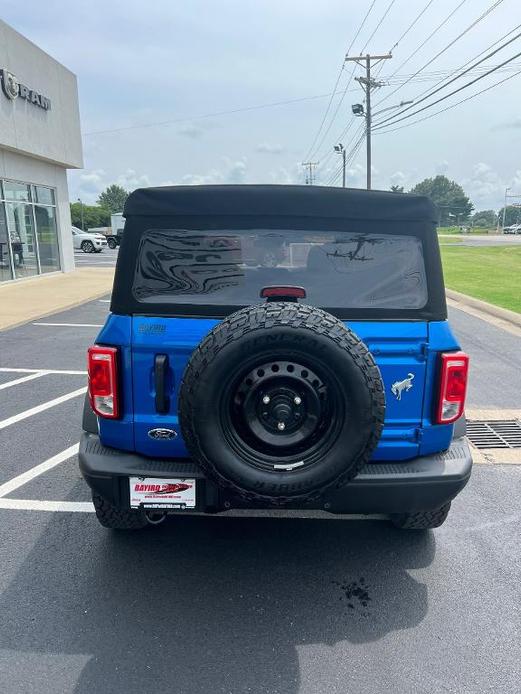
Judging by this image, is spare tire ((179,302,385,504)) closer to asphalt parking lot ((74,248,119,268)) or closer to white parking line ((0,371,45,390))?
white parking line ((0,371,45,390))

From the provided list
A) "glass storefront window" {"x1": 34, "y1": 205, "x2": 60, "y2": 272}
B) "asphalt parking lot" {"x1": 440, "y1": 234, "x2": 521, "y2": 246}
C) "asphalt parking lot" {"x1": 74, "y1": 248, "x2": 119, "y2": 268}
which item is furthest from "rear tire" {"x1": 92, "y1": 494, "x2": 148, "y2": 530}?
"asphalt parking lot" {"x1": 440, "y1": 234, "x2": 521, "y2": 246}

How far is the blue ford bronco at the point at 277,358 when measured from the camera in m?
2.35

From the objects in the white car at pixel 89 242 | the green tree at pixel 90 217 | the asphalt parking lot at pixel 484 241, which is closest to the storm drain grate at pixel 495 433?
the white car at pixel 89 242

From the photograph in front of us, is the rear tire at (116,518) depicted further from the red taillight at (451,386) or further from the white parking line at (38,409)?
the white parking line at (38,409)

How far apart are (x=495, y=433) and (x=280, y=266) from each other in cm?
330

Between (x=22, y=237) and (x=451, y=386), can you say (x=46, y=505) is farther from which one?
(x=22, y=237)

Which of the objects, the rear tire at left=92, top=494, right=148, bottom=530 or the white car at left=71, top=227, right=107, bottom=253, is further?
the white car at left=71, top=227, right=107, bottom=253

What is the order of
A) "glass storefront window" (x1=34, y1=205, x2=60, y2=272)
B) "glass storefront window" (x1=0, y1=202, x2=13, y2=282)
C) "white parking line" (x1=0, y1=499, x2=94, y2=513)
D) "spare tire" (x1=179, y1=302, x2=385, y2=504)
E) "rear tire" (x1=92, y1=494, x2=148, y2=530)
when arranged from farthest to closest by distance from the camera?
"glass storefront window" (x1=34, y1=205, x2=60, y2=272) → "glass storefront window" (x1=0, y1=202, x2=13, y2=282) → "white parking line" (x1=0, y1=499, x2=94, y2=513) → "rear tire" (x1=92, y1=494, x2=148, y2=530) → "spare tire" (x1=179, y1=302, x2=385, y2=504)

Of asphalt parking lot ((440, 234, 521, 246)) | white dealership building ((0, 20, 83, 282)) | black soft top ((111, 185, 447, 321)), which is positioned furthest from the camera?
asphalt parking lot ((440, 234, 521, 246))

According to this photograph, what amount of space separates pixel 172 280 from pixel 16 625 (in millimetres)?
1787

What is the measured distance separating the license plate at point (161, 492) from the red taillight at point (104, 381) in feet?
1.16

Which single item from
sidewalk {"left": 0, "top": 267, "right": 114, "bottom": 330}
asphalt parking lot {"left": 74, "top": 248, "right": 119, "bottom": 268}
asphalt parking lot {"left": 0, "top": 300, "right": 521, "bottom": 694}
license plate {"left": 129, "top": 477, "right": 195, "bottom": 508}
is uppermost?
license plate {"left": 129, "top": 477, "right": 195, "bottom": 508}

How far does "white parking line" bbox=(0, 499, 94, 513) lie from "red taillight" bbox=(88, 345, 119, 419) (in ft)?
3.99

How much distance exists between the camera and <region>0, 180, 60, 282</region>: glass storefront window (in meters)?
16.1
